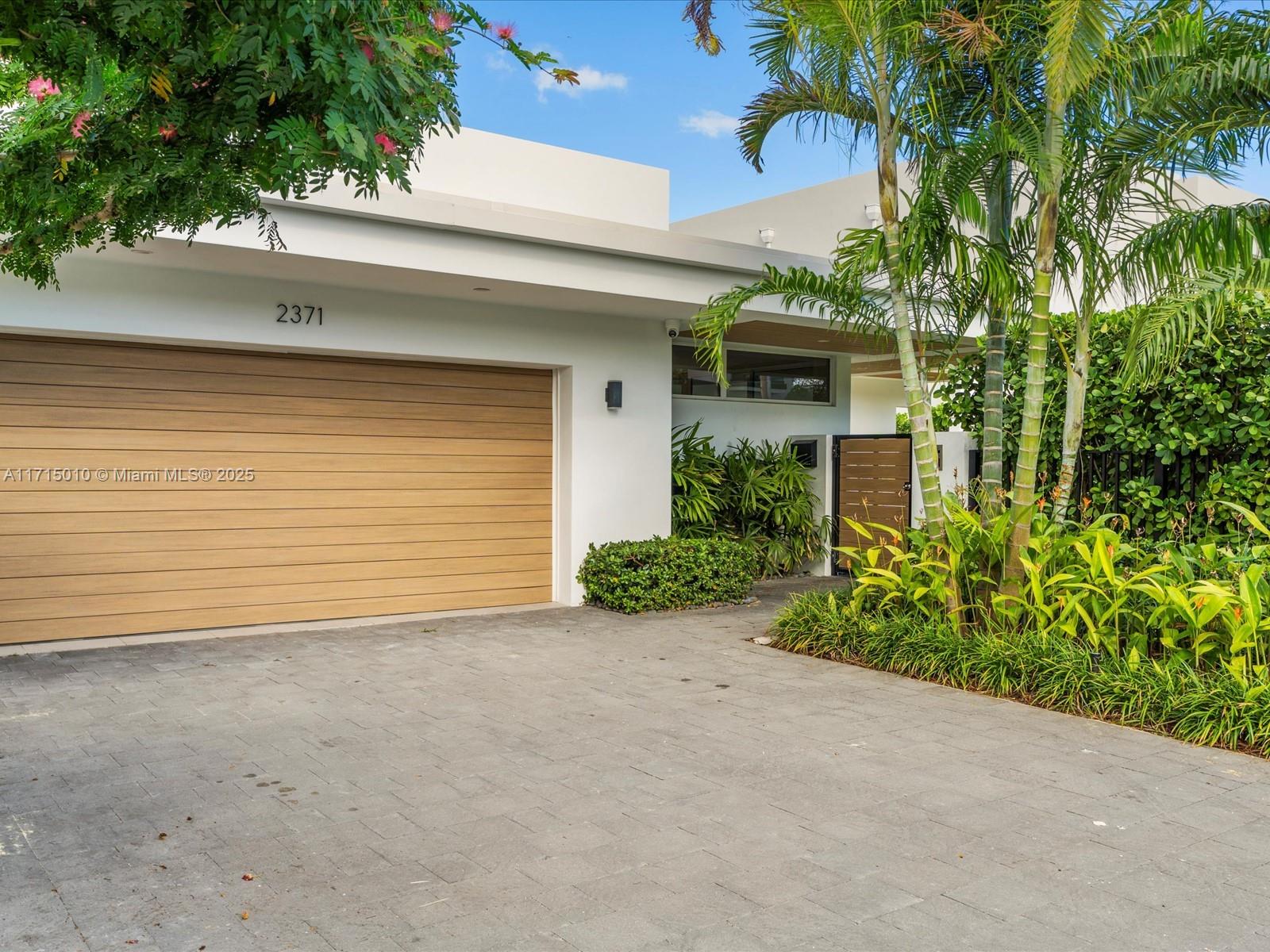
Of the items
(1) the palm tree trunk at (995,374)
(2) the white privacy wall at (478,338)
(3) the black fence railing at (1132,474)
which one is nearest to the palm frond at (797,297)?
(1) the palm tree trunk at (995,374)

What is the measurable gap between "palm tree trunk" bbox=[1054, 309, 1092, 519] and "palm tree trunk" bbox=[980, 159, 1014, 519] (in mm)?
429

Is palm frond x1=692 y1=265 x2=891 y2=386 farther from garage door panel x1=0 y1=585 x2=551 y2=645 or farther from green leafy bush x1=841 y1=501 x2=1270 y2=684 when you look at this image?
garage door panel x1=0 y1=585 x2=551 y2=645

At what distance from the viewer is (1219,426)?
25.1 ft

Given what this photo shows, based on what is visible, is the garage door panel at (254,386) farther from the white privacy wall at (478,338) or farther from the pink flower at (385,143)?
the pink flower at (385,143)

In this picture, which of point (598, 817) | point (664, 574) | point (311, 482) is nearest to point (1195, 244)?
point (664, 574)

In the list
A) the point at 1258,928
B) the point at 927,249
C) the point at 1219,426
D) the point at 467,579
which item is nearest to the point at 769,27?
the point at 927,249

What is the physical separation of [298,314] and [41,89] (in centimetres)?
456

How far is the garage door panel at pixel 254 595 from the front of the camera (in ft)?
24.5

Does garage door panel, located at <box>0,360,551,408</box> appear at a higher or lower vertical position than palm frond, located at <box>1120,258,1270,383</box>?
lower

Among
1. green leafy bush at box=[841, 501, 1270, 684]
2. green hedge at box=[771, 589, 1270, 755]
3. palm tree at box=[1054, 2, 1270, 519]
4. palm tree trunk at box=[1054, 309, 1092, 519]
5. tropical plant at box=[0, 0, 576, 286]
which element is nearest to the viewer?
tropical plant at box=[0, 0, 576, 286]

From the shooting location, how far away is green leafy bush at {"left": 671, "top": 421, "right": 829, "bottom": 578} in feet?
36.3

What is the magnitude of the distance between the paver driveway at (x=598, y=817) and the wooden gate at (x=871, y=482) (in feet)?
16.6

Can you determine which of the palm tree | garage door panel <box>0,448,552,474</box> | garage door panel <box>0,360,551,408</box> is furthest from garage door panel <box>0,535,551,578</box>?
the palm tree

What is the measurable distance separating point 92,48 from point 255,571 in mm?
6057
